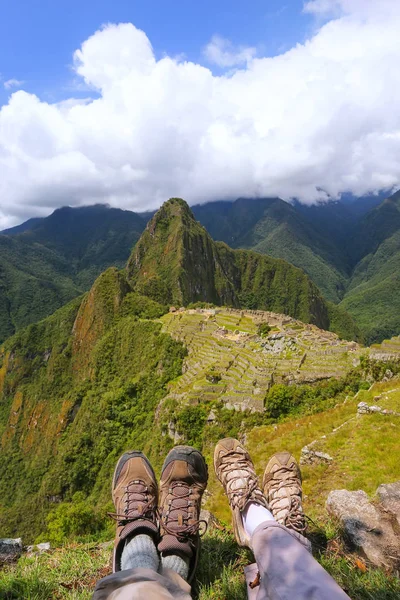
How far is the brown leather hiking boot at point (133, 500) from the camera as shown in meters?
2.78

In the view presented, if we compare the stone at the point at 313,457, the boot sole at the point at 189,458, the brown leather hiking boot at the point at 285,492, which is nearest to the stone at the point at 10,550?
the boot sole at the point at 189,458

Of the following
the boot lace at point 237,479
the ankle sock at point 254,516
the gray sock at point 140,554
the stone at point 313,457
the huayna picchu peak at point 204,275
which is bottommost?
the stone at point 313,457

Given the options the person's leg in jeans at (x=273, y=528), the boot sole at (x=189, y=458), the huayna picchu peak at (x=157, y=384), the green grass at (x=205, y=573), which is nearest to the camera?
the person's leg in jeans at (x=273, y=528)

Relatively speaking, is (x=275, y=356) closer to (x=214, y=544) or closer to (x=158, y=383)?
(x=158, y=383)

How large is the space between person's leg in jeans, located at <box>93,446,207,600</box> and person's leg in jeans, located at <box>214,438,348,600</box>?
0.40 meters

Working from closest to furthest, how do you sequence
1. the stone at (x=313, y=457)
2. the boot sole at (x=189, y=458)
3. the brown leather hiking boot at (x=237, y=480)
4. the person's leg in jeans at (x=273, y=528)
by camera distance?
1. the person's leg in jeans at (x=273, y=528)
2. the brown leather hiking boot at (x=237, y=480)
3. the boot sole at (x=189, y=458)
4. the stone at (x=313, y=457)

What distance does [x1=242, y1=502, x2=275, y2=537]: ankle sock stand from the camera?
9.46 ft

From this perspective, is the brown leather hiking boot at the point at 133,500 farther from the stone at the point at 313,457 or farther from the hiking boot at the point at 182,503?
the stone at the point at 313,457

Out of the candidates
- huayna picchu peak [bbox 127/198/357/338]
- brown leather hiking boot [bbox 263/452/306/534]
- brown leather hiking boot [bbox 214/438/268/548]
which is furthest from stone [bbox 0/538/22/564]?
huayna picchu peak [bbox 127/198/357/338]

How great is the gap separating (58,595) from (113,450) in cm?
3604

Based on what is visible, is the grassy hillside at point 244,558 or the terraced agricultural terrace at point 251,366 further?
the terraced agricultural terrace at point 251,366

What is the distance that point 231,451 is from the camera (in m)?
3.93

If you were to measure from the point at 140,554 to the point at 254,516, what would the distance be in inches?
42.4

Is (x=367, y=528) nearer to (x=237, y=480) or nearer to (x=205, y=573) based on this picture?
(x=237, y=480)
